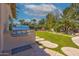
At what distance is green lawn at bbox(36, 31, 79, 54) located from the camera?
34.8 feet

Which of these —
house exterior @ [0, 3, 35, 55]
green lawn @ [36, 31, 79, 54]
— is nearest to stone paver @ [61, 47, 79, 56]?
green lawn @ [36, 31, 79, 54]

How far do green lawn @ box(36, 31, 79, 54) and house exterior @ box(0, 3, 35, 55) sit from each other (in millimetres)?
284

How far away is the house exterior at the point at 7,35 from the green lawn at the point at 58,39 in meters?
0.28

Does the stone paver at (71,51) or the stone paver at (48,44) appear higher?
the stone paver at (48,44)

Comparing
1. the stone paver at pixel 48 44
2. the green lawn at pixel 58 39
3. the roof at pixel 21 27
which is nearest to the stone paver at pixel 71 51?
the green lawn at pixel 58 39

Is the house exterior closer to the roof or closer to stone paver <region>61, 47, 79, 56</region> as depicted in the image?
the roof

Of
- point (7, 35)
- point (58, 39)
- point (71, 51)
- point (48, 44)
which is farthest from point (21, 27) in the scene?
point (71, 51)

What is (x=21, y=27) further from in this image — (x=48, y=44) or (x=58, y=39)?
(x=58, y=39)

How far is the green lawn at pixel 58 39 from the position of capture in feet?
34.8

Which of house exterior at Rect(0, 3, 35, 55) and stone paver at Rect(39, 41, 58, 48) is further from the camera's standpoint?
stone paver at Rect(39, 41, 58, 48)

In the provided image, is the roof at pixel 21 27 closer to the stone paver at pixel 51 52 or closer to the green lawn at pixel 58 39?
the green lawn at pixel 58 39

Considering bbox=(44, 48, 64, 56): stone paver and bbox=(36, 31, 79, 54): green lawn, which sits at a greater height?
bbox=(36, 31, 79, 54): green lawn

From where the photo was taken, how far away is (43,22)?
1060cm

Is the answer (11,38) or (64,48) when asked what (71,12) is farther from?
(11,38)
